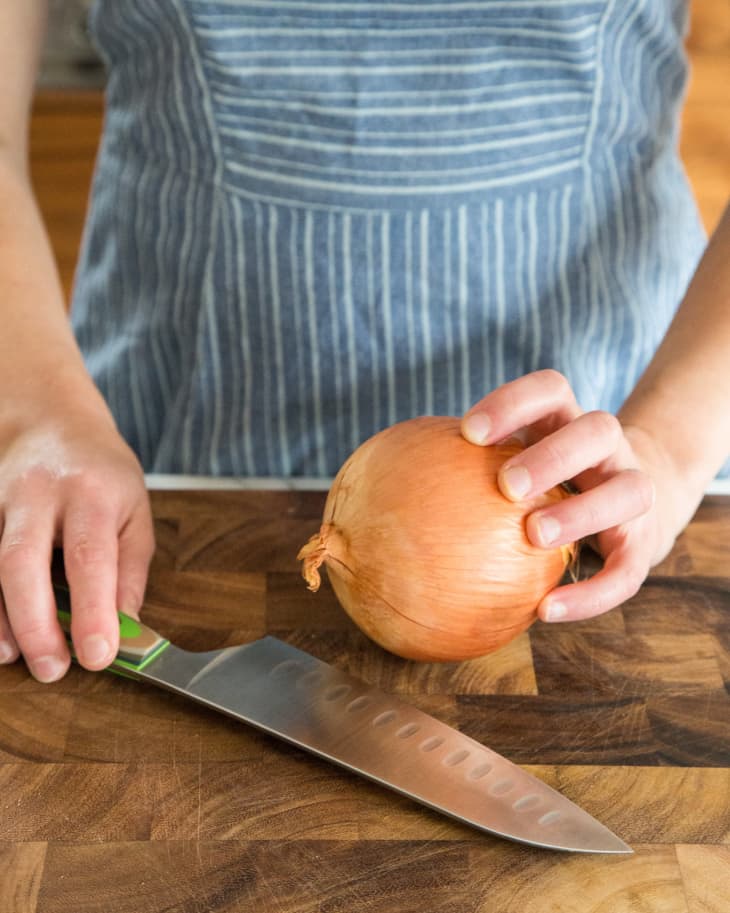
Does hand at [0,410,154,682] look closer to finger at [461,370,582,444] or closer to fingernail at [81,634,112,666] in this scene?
fingernail at [81,634,112,666]

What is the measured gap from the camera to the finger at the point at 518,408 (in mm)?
664

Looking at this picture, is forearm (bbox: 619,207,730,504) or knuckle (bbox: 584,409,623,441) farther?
forearm (bbox: 619,207,730,504)

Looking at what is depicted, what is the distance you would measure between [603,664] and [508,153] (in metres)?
0.44

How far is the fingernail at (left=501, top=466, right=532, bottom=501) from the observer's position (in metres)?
0.64

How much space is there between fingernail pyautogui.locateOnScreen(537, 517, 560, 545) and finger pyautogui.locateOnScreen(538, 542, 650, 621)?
0.05 metres

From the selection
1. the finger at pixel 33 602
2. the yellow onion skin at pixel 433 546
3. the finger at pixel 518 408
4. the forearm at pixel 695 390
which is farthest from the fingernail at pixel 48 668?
the forearm at pixel 695 390

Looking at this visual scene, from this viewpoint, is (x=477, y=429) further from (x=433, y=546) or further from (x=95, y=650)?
(x=95, y=650)

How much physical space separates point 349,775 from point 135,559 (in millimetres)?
225

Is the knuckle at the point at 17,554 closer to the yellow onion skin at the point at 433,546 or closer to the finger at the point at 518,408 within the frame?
the yellow onion skin at the point at 433,546

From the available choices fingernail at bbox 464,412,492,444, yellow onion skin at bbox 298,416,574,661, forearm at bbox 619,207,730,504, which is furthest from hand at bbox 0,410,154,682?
forearm at bbox 619,207,730,504

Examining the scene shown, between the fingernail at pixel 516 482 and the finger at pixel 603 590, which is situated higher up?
the fingernail at pixel 516 482

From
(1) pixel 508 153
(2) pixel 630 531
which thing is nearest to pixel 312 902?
(2) pixel 630 531

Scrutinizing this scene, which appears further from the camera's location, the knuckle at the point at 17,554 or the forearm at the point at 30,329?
the forearm at the point at 30,329

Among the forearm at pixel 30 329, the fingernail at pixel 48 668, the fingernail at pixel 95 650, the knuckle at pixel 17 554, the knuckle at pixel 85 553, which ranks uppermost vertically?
the forearm at pixel 30 329
